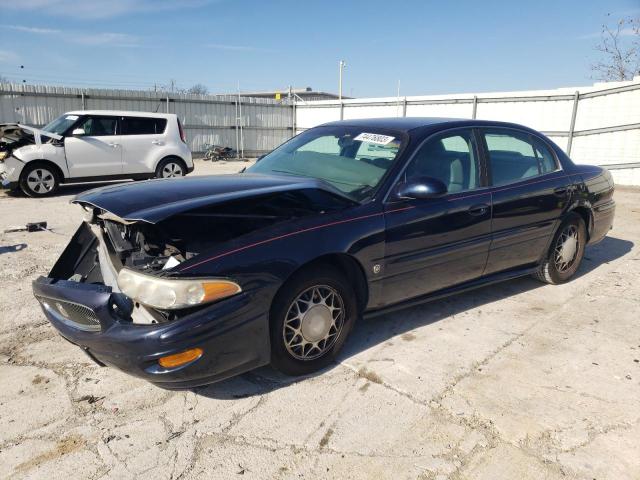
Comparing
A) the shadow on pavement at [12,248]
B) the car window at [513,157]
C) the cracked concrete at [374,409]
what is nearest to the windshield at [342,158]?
the car window at [513,157]

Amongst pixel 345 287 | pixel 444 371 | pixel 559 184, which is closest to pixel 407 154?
pixel 345 287

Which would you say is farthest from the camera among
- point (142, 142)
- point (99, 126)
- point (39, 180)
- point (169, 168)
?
point (169, 168)

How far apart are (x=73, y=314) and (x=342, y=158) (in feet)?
7.24

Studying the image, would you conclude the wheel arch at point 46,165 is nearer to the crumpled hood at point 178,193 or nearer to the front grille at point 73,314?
the crumpled hood at point 178,193

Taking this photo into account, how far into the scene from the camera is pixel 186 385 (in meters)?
2.62

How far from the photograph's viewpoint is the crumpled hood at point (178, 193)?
9.05ft

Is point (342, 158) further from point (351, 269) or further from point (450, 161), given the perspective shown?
point (351, 269)

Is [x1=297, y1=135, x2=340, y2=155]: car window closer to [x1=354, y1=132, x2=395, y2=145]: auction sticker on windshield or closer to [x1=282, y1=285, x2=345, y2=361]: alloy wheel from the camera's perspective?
[x1=354, y1=132, x2=395, y2=145]: auction sticker on windshield

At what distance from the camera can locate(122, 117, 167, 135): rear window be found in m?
10.9

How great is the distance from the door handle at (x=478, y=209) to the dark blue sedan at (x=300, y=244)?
0.05 ft

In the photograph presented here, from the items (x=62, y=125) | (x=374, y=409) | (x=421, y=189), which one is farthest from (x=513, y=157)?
(x=62, y=125)

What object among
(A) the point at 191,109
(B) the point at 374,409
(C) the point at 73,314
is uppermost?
(A) the point at 191,109

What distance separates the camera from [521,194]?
4.27 m

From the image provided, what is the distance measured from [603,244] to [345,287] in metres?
5.03
